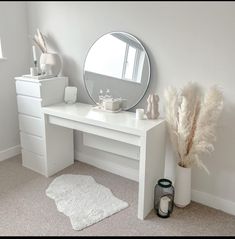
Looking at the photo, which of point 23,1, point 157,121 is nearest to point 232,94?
point 157,121

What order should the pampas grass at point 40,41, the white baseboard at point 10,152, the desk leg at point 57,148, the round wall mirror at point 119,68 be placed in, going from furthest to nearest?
the white baseboard at point 10,152 → the pampas grass at point 40,41 → the desk leg at point 57,148 → the round wall mirror at point 119,68

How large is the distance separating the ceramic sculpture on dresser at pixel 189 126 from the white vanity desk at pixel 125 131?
0.13 m

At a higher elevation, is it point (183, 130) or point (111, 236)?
point (183, 130)

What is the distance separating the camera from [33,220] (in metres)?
1.99

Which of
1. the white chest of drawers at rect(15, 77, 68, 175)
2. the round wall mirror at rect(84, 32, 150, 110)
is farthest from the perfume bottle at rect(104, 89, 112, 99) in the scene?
the white chest of drawers at rect(15, 77, 68, 175)

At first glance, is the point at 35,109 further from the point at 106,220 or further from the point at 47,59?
the point at 106,220

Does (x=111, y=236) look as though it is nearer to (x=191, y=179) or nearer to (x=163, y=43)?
(x=191, y=179)

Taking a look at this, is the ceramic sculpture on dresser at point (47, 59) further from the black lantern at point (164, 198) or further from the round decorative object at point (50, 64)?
the black lantern at point (164, 198)

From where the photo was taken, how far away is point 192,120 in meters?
2.00

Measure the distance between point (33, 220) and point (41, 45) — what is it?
1.72m

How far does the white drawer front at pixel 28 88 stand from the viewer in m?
2.44

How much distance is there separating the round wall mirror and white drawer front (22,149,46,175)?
0.80 metres

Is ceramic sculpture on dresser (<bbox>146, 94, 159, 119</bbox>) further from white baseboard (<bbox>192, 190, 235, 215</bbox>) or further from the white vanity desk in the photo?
white baseboard (<bbox>192, 190, 235, 215</bbox>)

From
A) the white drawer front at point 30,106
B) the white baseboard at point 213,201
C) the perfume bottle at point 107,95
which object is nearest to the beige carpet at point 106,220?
the white baseboard at point 213,201
